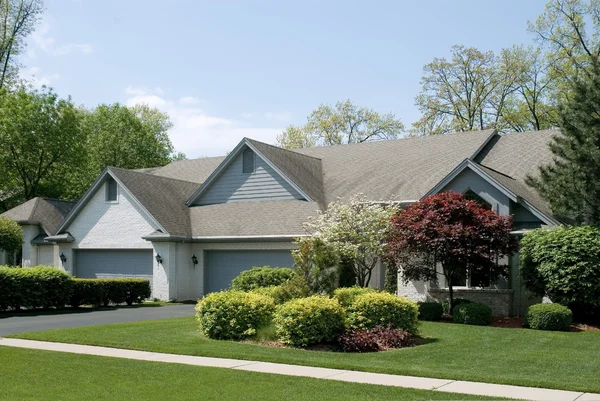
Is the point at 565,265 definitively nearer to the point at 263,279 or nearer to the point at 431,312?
the point at 431,312

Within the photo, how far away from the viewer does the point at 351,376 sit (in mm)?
11367

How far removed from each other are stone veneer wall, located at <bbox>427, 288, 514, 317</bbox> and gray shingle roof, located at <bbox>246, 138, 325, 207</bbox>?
751cm

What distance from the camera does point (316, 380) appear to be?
1091 cm

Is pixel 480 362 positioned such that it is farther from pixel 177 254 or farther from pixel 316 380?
pixel 177 254

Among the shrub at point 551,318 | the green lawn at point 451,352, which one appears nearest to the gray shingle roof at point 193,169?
the green lawn at point 451,352

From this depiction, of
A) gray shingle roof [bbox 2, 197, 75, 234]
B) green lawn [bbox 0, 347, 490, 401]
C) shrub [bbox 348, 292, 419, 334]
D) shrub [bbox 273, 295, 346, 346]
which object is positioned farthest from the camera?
gray shingle roof [bbox 2, 197, 75, 234]

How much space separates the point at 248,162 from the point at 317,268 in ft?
43.5

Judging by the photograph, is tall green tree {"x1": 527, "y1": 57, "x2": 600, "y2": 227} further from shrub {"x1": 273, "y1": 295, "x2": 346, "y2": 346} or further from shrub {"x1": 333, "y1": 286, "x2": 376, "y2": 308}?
shrub {"x1": 273, "y1": 295, "x2": 346, "y2": 346}

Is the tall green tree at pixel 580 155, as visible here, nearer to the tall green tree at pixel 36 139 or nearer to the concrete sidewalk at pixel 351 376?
the concrete sidewalk at pixel 351 376

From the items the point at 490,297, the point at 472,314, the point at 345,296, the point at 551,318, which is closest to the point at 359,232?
the point at 490,297

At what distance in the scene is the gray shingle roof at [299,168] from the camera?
28609 millimetres

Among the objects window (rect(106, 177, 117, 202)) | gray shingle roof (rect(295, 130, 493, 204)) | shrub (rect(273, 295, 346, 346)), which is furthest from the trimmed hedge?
shrub (rect(273, 295, 346, 346))

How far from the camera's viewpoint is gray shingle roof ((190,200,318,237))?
2709 cm

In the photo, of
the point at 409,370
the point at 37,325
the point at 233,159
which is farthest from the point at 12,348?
the point at 233,159
